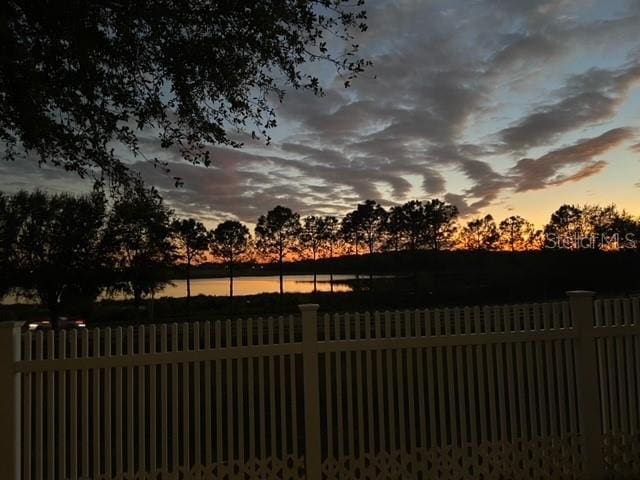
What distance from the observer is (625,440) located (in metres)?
5.57

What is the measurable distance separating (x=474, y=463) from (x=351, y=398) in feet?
4.62

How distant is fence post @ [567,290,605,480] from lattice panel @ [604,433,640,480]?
124 mm

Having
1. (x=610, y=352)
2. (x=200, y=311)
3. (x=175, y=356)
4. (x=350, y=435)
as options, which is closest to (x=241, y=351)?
(x=175, y=356)

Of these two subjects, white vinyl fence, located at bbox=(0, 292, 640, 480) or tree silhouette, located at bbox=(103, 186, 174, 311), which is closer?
white vinyl fence, located at bbox=(0, 292, 640, 480)

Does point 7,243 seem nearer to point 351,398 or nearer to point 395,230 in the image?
point 351,398

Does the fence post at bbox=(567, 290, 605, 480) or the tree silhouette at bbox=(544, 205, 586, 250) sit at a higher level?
the tree silhouette at bbox=(544, 205, 586, 250)

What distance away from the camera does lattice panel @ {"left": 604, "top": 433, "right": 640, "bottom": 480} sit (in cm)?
550

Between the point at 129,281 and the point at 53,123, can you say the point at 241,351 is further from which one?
the point at 129,281

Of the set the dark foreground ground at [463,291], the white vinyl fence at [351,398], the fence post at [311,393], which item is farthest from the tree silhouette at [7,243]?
the fence post at [311,393]

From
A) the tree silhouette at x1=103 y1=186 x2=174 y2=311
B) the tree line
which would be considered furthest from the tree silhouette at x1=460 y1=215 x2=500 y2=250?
the tree silhouette at x1=103 y1=186 x2=174 y2=311

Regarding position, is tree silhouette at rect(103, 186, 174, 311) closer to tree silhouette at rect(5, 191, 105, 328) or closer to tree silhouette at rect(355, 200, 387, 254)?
tree silhouette at rect(5, 191, 105, 328)

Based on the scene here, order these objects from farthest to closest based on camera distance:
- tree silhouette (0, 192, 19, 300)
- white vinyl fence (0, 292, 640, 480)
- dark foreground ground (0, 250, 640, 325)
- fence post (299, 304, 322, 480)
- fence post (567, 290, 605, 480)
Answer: dark foreground ground (0, 250, 640, 325), tree silhouette (0, 192, 19, 300), fence post (567, 290, 605, 480), fence post (299, 304, 322, 480), white vinyl fence (0, 292, 640, 480)

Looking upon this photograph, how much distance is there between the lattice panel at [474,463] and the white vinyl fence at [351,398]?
0.04ft

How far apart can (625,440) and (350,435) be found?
10.0 feet
